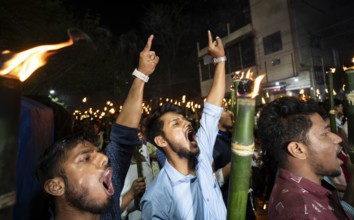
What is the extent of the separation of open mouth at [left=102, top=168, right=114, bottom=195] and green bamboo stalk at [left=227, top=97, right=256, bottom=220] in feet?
4.07

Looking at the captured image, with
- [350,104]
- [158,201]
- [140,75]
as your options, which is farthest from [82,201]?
[350,104]

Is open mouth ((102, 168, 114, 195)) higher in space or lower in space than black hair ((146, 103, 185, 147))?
lower

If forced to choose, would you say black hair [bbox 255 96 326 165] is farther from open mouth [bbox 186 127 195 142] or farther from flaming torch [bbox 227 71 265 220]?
flaming torch [bbox 227 71 265 220]

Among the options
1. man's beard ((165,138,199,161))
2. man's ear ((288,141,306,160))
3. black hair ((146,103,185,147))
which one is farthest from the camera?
black hair ((146,103,185,147))

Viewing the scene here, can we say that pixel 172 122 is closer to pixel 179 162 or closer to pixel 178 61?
pixel 179 162

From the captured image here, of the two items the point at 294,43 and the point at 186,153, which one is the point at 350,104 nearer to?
the point at 186,153

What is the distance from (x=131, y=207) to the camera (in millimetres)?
3701

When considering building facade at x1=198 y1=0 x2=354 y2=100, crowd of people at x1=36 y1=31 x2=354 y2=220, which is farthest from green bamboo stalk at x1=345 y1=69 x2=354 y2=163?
building facade at x1=198 y1=0 x2=354 y2=100

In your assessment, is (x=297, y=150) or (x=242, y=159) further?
(x=297, y=150)

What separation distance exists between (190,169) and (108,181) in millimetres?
1119

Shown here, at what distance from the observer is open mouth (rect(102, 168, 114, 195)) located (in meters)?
1.96

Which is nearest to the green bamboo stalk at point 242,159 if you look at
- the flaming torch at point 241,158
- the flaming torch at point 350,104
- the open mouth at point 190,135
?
the flaming torch at point 241,158

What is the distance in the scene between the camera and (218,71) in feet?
9.95

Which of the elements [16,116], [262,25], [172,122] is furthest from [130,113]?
[262,25]
